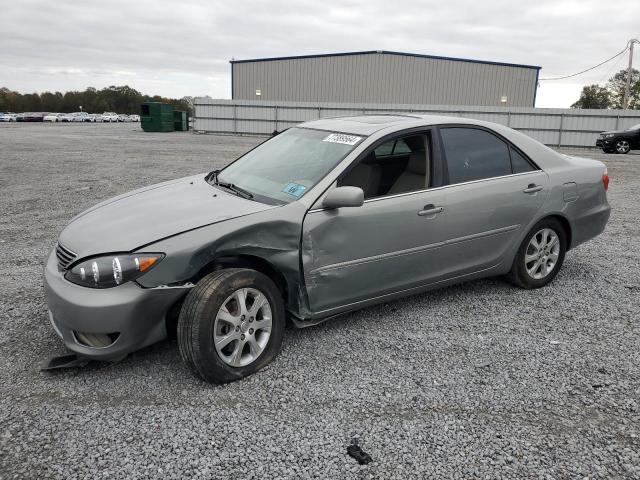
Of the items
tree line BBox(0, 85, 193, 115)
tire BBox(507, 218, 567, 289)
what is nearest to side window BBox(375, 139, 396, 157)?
tire BBox(507, 218, 567, 289)

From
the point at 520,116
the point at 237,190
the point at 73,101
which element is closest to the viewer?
the point at 237,190

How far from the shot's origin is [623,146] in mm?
21156

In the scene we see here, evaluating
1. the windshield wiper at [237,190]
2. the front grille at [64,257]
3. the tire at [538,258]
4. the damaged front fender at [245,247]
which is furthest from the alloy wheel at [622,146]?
the front grille at [64,257]

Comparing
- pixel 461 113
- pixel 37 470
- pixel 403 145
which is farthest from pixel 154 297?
pixel 461 113

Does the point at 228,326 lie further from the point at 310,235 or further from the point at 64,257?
the point at 64,257

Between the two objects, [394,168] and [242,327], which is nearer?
[242,327]

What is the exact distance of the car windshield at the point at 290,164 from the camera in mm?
3570

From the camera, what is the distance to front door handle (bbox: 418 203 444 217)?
148 inches

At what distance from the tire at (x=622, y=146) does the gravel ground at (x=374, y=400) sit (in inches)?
770

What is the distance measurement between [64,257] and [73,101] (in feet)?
406

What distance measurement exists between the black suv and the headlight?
22.7 m

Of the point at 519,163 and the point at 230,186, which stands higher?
the point at 519,163

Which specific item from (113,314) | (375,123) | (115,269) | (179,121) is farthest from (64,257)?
(179,121)

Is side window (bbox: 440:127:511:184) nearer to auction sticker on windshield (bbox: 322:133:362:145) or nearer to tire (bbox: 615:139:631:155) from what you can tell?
auction sticker on windshield (bbox: 322:133:362:145)
